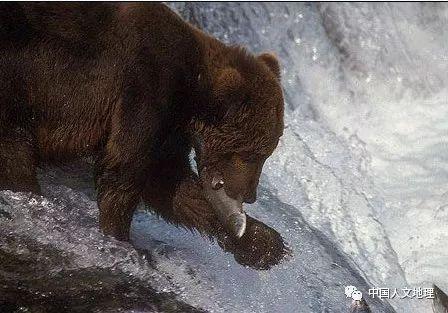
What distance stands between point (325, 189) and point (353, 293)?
6.42ft

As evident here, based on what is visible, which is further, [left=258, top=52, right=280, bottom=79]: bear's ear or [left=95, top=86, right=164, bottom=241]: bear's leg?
[left=258, top=52, right=280, bottom=79]: bear's ear

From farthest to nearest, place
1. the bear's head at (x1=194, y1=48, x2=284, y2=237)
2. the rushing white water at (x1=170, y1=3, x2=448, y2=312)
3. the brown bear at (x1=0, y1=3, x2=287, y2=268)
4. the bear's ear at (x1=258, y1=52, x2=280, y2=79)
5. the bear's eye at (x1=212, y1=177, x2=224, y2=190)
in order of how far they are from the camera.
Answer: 1. the rushing white water at (x1=170, y1=3, x2=448, y2=312)
2. the bear's ear at (x1=258, y1=52, x2=280, y2=79)
3. the bear's eye at (x1=212, y1=177, x2=224, y2=190)
4. the bear's head at (x1=194, y1=48, x2=284, y2=237)
5. the brown bear at (x1=0, y1=3, x2=287, y2=268)

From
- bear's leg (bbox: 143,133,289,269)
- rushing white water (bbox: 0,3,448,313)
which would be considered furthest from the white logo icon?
bear's leg (bbox: 143,133,289,269)

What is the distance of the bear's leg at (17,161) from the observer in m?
3.97

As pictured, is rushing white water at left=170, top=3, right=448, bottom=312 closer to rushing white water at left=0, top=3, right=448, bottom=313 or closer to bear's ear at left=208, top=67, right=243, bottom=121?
rushing white water at left=0, top=3, right=448, bottom=313

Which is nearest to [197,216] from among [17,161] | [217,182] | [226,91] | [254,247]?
[254,247]

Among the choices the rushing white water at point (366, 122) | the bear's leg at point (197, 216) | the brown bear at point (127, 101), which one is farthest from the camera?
the rushing white water at point (366, 122)

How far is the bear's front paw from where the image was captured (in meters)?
4.62

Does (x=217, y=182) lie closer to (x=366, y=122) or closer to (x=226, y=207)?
(x=226, y=207)

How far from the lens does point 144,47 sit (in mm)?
3896

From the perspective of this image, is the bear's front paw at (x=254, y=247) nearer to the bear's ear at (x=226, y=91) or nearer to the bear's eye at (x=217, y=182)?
the bear's eye at (x=217, y=182)

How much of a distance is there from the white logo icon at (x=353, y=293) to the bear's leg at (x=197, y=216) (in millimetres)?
Result: 386

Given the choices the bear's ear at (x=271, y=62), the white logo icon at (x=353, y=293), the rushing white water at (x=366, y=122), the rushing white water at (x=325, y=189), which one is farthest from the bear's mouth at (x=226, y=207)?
the rushing white water at (x=366, y=122)

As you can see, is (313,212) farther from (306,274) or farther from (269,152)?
(269,152)
